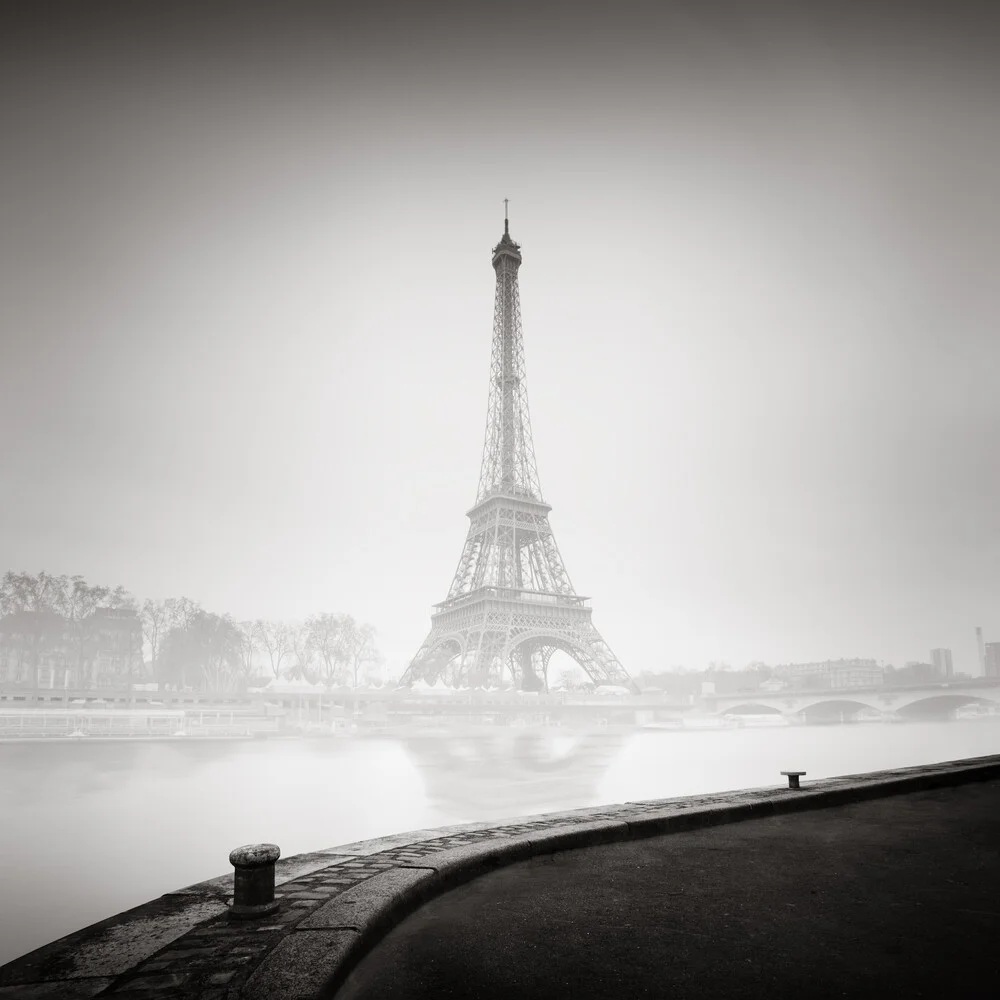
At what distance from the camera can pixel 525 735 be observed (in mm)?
37688

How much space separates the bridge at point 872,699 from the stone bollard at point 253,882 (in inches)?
1965

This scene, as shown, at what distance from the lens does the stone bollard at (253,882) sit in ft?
9.89

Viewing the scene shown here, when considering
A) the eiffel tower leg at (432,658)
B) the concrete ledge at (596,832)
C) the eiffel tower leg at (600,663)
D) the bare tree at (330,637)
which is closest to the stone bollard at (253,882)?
the concrete ledge at (596,832)

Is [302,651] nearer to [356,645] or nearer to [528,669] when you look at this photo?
[356,645]

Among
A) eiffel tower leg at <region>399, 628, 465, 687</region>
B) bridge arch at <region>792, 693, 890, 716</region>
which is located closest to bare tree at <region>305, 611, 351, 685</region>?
eiffel tower leg at <region>399, 628, 465, 687</region>

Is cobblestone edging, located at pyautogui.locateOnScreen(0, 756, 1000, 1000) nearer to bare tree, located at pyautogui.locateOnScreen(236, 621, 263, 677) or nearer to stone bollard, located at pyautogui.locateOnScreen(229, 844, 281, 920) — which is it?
stone bollard, located at pyautogui.locateOnScreen(229, 844, 281, 920)

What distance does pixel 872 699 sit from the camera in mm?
48594

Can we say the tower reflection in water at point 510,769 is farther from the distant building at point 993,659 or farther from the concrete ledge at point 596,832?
the distant building at point 993,659

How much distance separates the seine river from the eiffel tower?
5.49 metres

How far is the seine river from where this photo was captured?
11.5 m

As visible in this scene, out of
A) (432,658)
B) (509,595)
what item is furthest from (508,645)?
(432,658)

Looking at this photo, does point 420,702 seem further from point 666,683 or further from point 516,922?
point 666,683

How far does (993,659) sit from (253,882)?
7700 cm

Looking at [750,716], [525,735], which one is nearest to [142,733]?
[525,735]
